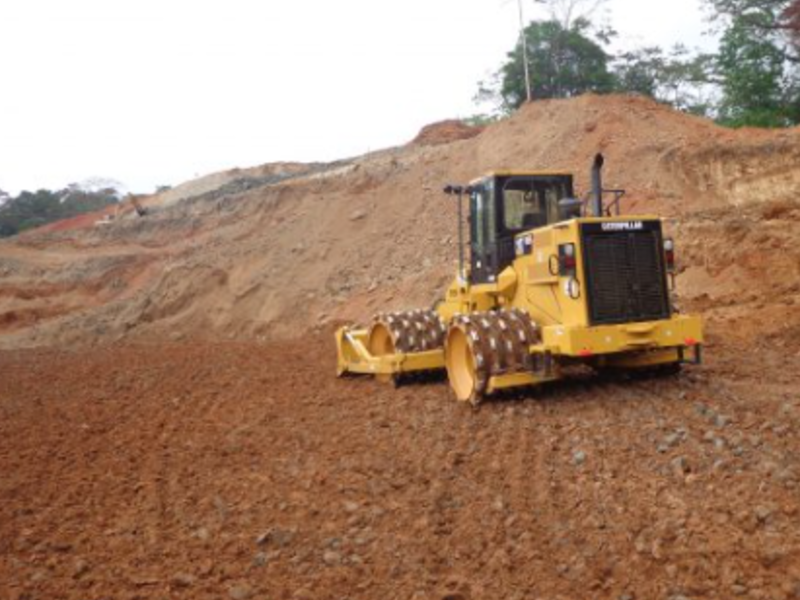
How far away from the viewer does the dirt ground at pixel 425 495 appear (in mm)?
4191

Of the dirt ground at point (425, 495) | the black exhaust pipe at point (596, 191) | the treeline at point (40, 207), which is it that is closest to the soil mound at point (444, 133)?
the black exhaust pipe at point (596, 191)

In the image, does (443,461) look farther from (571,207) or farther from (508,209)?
(508,209)

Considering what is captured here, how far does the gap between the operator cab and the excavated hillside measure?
4.05 meters

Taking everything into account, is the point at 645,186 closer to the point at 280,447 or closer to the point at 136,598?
the point at 280,447

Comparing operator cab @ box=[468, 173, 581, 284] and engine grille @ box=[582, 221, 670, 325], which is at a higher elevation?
operator cab @ box=[468, 173, 581, 284]

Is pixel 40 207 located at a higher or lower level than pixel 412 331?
higher

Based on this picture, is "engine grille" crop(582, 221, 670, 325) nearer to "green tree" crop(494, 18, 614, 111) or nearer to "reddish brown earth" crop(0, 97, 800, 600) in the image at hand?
"reddish brown earth" crop(0, 97, 800, 600)

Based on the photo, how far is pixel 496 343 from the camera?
25.6 feet

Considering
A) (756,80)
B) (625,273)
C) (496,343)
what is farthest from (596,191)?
(756,80)

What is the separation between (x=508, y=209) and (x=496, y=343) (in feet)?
5.94

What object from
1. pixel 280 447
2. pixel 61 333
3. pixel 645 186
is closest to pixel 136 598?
pixel 280 447

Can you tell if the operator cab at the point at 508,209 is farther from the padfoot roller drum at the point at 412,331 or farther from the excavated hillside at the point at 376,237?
the excavated hillside at the point at 376,237

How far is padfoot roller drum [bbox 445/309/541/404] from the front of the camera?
7.73m

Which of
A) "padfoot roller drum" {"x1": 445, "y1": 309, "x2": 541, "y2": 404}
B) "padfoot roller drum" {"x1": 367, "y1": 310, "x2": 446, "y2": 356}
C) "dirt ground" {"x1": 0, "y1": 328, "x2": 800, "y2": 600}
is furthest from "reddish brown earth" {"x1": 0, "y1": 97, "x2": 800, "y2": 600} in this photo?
"padfoot roller drum" {"x1": 367, "y1": 310, "x2": 446, "y2": 356}
